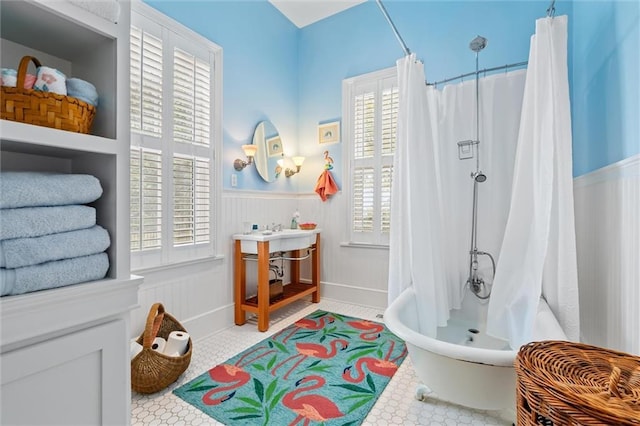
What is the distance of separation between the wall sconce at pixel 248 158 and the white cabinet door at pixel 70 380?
2039 millimetres

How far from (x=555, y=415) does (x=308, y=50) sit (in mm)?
3726

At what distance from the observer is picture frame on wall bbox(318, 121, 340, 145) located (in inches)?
128

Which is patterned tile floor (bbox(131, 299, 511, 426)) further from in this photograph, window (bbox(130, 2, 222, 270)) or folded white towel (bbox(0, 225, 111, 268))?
folded white towel (bbox(0, 225, 111, 268))

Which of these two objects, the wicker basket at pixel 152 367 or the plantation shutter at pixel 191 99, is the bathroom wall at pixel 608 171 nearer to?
the wicker basket at pixel 152 367

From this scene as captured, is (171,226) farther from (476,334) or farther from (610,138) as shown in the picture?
(610,138)

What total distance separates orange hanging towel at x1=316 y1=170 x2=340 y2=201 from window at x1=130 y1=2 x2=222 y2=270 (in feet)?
3.85

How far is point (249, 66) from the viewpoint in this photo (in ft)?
9.38

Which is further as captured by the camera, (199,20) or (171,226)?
(199,20)

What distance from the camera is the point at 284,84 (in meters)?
3.34

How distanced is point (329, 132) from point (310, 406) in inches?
102

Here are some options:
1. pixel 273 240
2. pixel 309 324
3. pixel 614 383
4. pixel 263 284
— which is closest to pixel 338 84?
pixel 273 240

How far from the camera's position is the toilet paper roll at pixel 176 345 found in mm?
1829

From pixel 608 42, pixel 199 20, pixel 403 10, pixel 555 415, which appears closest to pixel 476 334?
pixel 555 415

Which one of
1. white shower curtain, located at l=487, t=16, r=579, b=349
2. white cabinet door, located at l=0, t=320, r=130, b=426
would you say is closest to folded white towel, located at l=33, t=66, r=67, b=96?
white cabinet door, located at l=0, t=320, r=130, b=426
